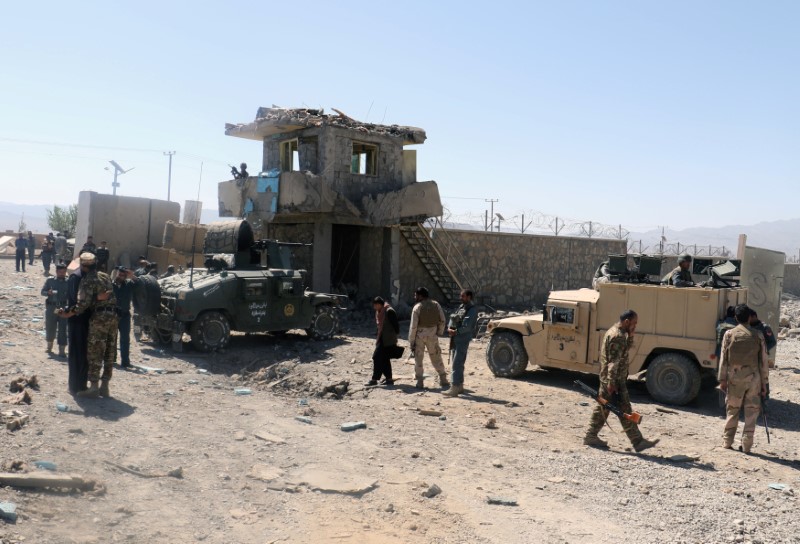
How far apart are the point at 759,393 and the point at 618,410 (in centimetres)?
171

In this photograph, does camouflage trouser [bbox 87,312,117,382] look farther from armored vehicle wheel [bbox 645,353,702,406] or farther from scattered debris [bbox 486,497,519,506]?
armored vehicle wheel [bbox 645,353,702,406]

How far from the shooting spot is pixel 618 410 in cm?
756

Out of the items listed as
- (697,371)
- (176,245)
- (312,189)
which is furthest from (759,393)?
(176,245)

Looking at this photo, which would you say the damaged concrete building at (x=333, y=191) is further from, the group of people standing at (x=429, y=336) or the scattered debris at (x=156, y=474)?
the scattered debris at (x=156, y=474)

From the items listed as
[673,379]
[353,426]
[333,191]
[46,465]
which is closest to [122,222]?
[333,191]

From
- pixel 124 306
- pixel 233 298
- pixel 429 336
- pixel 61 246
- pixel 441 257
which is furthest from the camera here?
pixel 61 246

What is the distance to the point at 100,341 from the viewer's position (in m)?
8.15

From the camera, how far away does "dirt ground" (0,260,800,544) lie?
523 cm

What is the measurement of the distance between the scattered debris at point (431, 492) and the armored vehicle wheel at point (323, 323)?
9.08 meters

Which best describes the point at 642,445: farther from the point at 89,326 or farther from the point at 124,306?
the point at 124,306

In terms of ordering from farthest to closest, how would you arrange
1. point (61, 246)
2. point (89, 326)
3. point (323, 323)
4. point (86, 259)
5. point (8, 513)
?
point (61, 246)
point (323, 323)
point (89, 326)
point (86, 259)
point (8, 513)

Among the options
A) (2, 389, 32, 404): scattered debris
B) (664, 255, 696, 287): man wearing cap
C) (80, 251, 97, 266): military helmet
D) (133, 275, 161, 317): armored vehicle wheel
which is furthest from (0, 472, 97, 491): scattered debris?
(664, 255, 696, 287): man wearing cap

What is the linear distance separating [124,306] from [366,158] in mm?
11023

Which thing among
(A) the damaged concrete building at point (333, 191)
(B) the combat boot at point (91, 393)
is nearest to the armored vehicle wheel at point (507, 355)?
(B) the combat boot at point (91, 393)
